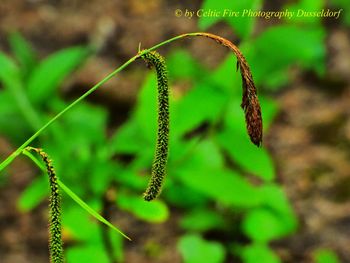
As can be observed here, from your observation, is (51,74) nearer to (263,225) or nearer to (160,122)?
(263,225)

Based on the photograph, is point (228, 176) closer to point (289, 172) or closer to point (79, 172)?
point (79, 172)

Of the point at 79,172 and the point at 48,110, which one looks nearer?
the point at 79,172

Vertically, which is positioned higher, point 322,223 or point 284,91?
point 284,91

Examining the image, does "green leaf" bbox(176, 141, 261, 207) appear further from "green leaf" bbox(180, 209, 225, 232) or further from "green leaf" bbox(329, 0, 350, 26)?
"green leaf" bbox(329, 0, 350, 26)

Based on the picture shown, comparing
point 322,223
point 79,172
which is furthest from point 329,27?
point 79,172

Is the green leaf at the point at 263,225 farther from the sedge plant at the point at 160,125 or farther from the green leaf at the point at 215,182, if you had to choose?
the sedge plant at the point at 160,125

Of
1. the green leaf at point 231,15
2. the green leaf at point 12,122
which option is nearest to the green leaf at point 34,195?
the green leaf at point 12,122
